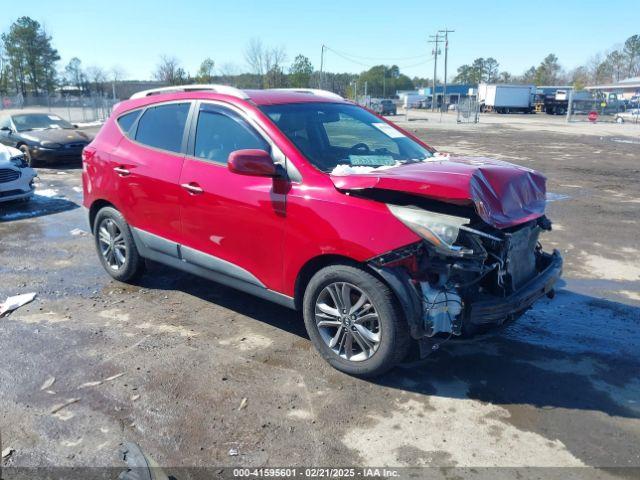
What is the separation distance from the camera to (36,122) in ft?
50.3

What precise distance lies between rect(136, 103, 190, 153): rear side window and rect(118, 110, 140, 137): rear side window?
132 millimetres

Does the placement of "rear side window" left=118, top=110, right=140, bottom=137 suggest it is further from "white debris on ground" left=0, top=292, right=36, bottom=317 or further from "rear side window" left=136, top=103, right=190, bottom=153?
"white debris on ground" left=0, top=292, right=36, bottom=317

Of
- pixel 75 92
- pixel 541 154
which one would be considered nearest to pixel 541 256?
pixel 541 154

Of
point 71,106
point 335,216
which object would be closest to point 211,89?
point 335,216

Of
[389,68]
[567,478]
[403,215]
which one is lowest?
[567,478]

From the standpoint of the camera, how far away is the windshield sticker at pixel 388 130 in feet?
15.9

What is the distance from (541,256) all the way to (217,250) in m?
2.68

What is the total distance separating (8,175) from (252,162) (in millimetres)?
7244

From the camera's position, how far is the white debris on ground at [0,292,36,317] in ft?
16.3

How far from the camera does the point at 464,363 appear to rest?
3992 millimetres

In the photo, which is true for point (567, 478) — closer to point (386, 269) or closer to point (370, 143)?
point (386, 269)

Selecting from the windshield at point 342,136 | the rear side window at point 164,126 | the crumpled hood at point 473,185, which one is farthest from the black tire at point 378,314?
the rear side window at point 164,126

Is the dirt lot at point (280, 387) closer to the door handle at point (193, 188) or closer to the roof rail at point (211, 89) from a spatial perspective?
the door handle at point (193, 188)

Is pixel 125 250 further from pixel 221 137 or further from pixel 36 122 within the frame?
pixel 36 122
